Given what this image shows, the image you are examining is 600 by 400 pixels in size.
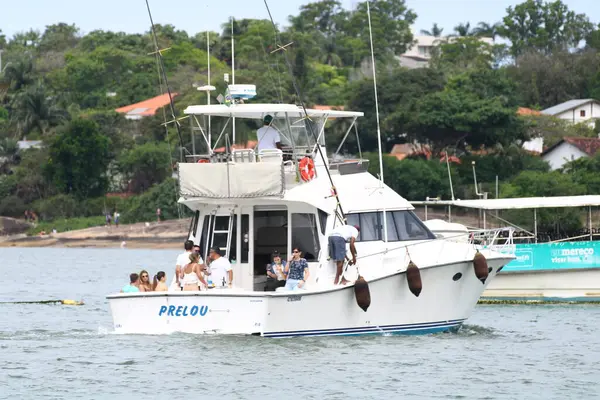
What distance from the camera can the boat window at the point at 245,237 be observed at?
23672mm

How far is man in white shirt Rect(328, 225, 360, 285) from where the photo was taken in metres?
22.5

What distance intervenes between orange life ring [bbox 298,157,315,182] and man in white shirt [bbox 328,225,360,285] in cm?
109

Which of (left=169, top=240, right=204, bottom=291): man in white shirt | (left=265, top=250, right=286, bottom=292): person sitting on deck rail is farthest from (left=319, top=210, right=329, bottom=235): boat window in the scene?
(left=169, top=240, right=204, bottom=291): man in white shirt

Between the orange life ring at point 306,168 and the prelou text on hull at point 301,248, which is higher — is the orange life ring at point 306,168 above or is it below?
above

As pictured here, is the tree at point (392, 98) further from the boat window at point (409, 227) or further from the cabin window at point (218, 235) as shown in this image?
the cabin window at point (218, 235)

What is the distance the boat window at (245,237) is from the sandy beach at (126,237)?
50.4m

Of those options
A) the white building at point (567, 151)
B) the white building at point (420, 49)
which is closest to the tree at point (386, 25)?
the white building at point (420, 49)

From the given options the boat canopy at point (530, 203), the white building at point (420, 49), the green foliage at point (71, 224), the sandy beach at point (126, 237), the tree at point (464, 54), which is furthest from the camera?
the white building at point (420, 49)

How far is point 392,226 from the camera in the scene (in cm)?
2380

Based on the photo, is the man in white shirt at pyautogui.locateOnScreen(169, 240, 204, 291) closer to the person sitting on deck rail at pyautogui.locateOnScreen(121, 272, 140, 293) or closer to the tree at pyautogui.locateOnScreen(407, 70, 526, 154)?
the person sitting on deck rail at pyautogui.locateOnScreen(121, 272, 140, 293)

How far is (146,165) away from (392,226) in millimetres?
58873

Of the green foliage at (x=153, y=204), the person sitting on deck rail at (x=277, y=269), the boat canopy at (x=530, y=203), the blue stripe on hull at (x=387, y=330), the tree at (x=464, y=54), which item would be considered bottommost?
the blue stripe on hull at (x=387, y=330)

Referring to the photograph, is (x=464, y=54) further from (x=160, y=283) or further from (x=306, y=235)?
(x=160, y=283)

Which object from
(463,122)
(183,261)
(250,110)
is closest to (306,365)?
(183,261)
